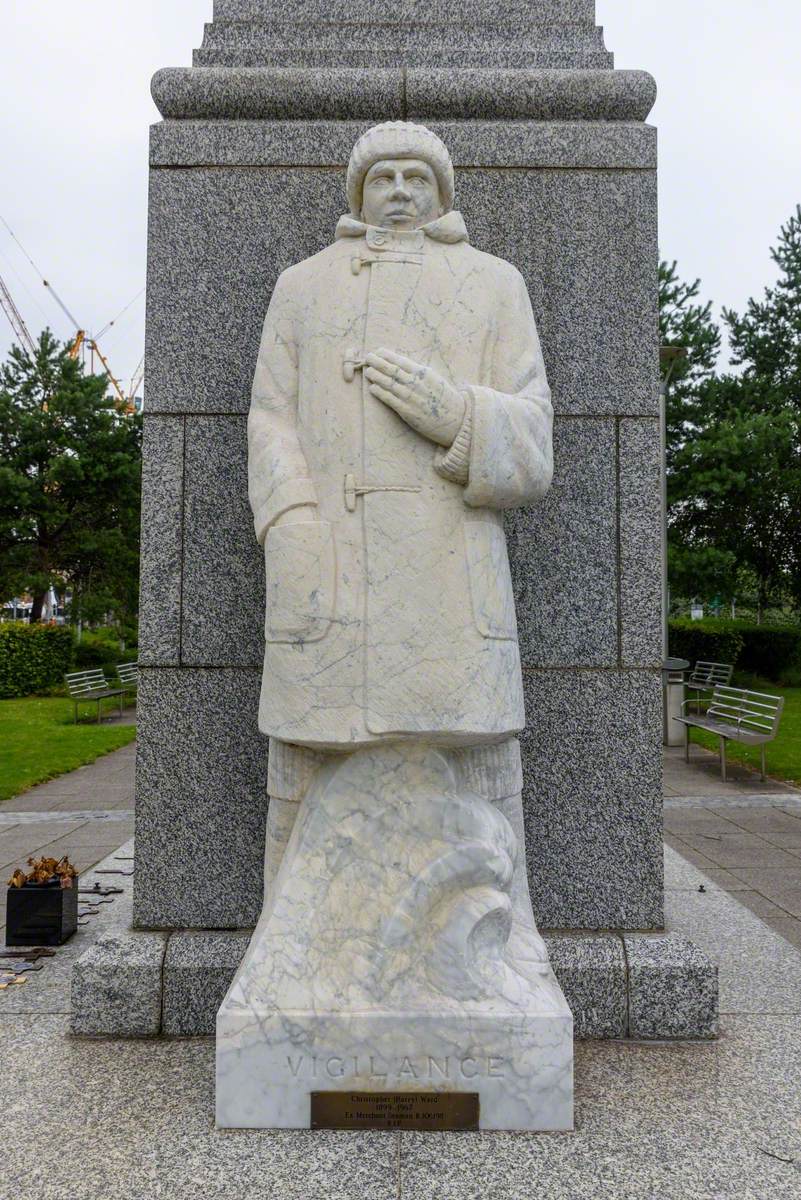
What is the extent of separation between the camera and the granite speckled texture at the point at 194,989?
3908mm

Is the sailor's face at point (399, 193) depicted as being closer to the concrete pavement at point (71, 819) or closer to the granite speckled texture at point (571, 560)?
the granite speckled texture at point (571, 560)

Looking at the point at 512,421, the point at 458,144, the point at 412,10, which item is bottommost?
the point at 512,421

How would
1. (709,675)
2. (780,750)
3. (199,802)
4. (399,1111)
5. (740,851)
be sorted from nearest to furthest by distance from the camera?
(399,1111) < (199,802) < (740,851) < (780,750) < (709,675)

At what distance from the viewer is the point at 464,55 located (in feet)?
14.7

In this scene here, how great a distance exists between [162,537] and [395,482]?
1394 mm

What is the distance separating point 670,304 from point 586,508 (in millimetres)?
21242

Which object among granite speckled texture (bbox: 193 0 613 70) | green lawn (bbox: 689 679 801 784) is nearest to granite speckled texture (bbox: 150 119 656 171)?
granite speckled texture (bbox: 193 0 613 70)

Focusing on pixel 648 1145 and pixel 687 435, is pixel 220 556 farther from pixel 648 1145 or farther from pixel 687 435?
pixel 687 435

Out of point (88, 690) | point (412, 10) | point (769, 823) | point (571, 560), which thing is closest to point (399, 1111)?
point (571, 560)

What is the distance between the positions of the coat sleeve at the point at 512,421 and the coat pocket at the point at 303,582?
53cm

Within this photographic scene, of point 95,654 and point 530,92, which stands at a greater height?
point 530,92

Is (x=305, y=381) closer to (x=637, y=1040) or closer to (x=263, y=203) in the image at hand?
(x=263, y=203)

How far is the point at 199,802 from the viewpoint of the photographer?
4156 millimetres

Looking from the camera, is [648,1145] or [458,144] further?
[458,144]
